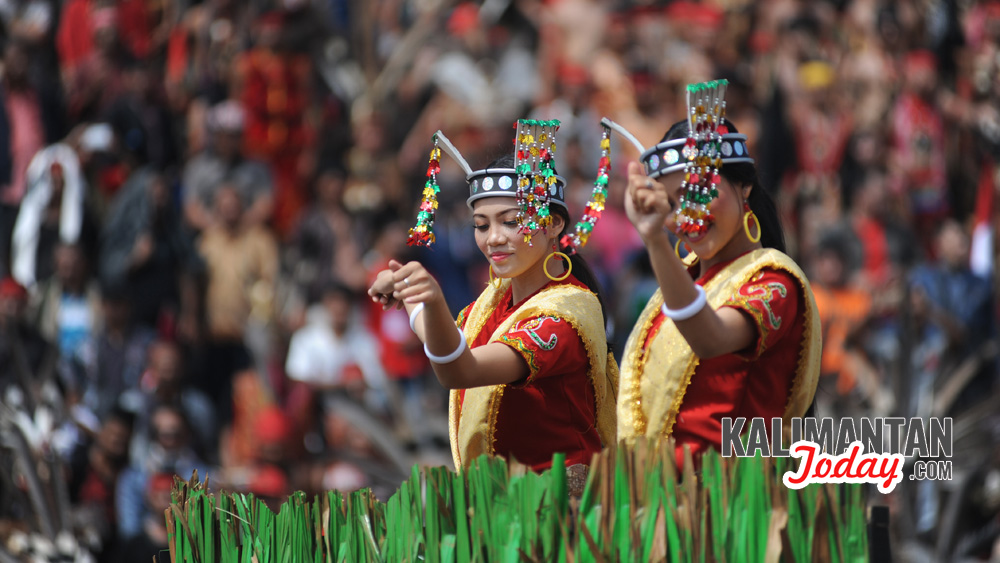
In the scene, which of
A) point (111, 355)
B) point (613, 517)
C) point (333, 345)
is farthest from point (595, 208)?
point (111, 355)

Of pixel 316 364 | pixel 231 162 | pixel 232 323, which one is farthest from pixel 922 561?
pixel 231 162

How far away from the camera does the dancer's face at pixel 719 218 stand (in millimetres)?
3549

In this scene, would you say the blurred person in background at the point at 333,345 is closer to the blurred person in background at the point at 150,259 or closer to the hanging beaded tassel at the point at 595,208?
the blurred person in background at the point at 150,259

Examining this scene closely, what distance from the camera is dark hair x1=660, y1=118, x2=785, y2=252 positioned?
360 cm

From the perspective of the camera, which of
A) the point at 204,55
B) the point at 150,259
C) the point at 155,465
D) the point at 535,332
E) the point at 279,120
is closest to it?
the point at 535,332

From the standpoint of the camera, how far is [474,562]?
3193 millimetres

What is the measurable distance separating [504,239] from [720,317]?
0.88 m

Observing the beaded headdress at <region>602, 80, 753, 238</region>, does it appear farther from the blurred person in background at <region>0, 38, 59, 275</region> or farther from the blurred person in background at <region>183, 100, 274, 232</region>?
the blurred person in background at <region>0, 38, 59, 275</region>

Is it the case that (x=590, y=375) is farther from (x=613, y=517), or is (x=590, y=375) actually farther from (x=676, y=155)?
(x=613, y=517)

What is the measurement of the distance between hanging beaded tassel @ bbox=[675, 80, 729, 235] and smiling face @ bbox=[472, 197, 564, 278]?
64 cm

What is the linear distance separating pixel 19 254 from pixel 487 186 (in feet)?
21.1

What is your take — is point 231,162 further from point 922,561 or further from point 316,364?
point 922,561

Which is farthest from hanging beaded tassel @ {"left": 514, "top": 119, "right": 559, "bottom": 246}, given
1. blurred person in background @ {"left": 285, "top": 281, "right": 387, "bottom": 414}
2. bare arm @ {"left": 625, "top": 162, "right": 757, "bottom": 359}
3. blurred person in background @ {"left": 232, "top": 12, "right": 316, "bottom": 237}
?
blurred person in background @ {"left": 232, "top": 12, "right": 316, "bottom": 237}

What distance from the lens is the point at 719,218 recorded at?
141 inches
